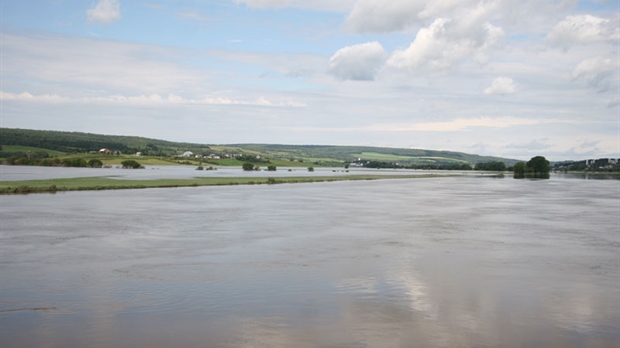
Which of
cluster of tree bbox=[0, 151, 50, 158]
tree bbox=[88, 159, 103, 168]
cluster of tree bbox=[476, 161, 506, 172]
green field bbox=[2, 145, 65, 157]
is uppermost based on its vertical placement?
cluster of tree bbox=[476, 161, 506, 172]

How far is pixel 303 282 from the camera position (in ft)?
40.5

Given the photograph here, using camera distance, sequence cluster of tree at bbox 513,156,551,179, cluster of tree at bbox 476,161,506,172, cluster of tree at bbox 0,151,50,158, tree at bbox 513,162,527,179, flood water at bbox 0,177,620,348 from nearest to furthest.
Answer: flood water at bbox 0,177,620,348 < cluster of tree at bbox 0,151,50,158 < tree at bbox 513,162,527,179 < cluster of tree at bbox 513,156,551,179 < cluster of tree at bbox 476,161,506,172

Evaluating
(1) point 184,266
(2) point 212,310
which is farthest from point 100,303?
(1) point 184,266

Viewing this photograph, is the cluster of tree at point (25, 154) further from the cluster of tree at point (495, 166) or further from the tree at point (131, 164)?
the cluster of tree at point (495, 166)

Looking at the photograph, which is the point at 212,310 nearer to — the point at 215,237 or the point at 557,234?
the point at 215,237

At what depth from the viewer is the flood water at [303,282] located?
29.0 ft


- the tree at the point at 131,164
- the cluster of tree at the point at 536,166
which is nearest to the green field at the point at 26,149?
the tree at the point at 131,164

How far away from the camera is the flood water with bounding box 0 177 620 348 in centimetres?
884

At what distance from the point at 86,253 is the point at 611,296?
13.7m

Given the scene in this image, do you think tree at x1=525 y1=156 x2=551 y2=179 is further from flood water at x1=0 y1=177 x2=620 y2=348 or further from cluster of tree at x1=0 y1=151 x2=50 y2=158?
cluster of tree at x1=0 y1=151 x2=50 y2=158

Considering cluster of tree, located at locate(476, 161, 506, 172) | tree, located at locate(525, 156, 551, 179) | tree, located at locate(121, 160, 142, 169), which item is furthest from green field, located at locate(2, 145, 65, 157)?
cluster of tree, located at locate(476, 161, 506, 172)

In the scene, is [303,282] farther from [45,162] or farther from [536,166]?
[536,166]

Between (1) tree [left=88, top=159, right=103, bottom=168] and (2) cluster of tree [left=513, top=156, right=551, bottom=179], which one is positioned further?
(2) cluster of tree [left=513, top=156, right=551, bottom=179]

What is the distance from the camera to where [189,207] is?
98.1 ft
